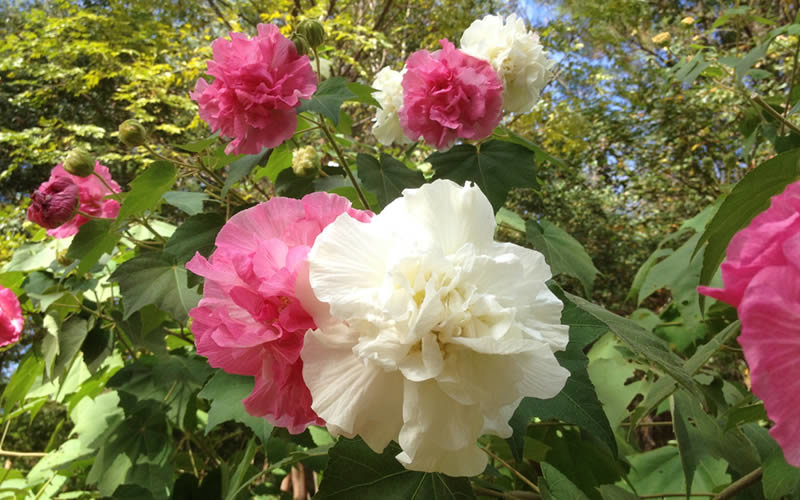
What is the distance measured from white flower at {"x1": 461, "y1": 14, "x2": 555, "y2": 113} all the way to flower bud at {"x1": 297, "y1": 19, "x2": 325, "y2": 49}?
26 cm

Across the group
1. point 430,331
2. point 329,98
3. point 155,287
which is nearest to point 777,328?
point 430,331

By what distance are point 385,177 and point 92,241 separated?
1.77ft

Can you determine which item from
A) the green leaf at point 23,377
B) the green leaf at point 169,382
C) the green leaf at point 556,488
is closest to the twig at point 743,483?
the green leaf at point 556,488

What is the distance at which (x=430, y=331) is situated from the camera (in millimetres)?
355

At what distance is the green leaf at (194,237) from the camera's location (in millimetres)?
850

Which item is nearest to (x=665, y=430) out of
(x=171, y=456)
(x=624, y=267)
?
(x=624, y=267)

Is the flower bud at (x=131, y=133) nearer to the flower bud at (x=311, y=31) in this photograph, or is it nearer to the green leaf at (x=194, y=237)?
the green leaf at (x=194, y=237)

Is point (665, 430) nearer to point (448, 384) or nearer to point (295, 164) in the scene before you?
point (295, 164)

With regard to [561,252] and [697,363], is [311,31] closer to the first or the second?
[561,252]

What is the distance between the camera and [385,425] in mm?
377

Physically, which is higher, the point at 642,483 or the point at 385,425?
the point at 385,425

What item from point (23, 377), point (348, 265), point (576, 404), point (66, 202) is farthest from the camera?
point (23, 377)

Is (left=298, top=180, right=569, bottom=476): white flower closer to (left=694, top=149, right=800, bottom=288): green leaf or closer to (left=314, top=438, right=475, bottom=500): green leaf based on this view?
(left=314, top=438, right=475, bottom=500): green leaf

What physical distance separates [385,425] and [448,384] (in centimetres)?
6
